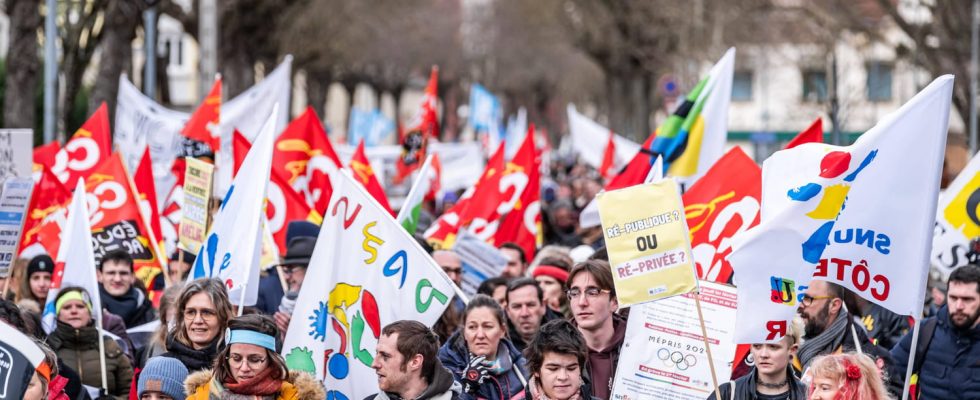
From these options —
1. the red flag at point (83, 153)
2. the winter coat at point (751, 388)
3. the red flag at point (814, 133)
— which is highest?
the red flag at point (83, 153)

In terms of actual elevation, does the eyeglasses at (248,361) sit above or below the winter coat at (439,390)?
above

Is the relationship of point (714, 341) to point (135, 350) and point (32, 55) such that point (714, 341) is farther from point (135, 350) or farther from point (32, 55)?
point (32, 55)

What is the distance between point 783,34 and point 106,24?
804 inches

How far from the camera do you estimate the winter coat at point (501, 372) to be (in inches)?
298

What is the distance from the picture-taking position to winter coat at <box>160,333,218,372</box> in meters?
7.41

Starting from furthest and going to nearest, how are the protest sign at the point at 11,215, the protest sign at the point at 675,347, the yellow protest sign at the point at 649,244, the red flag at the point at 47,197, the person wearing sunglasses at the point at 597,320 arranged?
the red flag at the point at 47,197 < the protest sign at the point at 11,215 < the person wearing sunglasses at the point at 597,320 < the protest sign at the point at 675,347 < the yellow protest sign at the point at 649,244

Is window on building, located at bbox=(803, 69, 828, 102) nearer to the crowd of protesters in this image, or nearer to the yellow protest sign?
the crowd of protesters

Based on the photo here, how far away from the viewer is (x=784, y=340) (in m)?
6.72

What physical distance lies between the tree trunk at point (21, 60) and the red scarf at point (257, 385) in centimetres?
1236

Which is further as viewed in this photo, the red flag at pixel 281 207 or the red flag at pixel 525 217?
the red flag at pixel 525 217

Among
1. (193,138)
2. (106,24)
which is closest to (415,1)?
(106,24)

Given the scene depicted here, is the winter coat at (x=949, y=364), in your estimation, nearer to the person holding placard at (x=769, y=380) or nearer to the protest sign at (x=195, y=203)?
the person holding placard at (x=769, y=380)

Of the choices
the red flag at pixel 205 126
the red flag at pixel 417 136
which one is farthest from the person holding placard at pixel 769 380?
the red flag at pixel 417 136

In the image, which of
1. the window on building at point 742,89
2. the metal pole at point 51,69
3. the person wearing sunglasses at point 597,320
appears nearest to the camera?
the person wearing sunglasses at point 597,320
